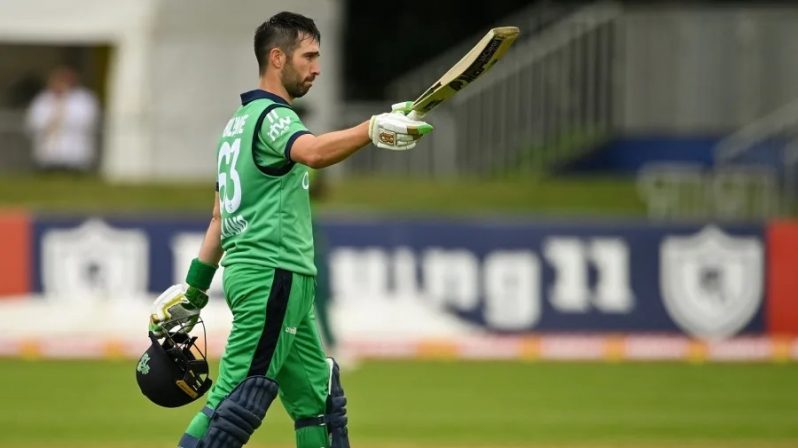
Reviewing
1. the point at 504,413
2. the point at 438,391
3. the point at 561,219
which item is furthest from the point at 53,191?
the point at 504,413

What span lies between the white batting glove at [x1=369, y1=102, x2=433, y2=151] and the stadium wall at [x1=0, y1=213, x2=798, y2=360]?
10285mm

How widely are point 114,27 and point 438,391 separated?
869 centimetres

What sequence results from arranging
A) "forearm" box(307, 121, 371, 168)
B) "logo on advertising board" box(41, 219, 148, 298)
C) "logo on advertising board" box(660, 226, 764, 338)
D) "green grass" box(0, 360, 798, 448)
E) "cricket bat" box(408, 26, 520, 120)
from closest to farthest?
"cricket bat" box(408, 26, 520, 120) < "forearm" box(307, 121, 371, 168) < "green grass" box(0, 360, 798, 448) < "logo on advertising board" box(41, 219, 148, 298) < "logo on advertising board" box(660, 226, 764, 338)

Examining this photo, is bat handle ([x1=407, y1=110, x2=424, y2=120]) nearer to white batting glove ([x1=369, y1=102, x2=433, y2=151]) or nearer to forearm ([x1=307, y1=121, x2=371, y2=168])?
white batting glove ([x1=369, y1=102, x2=433, y2=151])

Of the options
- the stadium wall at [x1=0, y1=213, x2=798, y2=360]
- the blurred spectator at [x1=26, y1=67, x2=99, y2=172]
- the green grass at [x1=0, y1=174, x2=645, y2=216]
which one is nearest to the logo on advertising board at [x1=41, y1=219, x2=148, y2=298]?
the stadium wall at [x1=0, y1=213, x2=798, y2=360]

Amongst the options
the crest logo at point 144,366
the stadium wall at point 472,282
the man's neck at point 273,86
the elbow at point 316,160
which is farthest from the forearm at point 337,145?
the stadium wall at point 472,282

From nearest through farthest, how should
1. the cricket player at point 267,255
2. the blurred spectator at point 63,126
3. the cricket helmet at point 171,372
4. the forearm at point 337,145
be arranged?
the forearm at point 337,145
the cricket player at point 267,255
the cricket helmet at point 171,372
the blurred spectator at point 63,126

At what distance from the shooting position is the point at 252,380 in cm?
700

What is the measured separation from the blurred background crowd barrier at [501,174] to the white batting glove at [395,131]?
21.3ft

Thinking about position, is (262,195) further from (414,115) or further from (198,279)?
(414,115)

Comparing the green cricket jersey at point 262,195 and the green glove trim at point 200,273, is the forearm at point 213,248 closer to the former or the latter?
the green glove trim at point 200,273

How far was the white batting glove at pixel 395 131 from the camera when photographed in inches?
258

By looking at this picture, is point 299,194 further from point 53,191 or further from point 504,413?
point 53,191

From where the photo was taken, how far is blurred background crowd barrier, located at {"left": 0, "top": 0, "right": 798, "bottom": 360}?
1694 centimetres
